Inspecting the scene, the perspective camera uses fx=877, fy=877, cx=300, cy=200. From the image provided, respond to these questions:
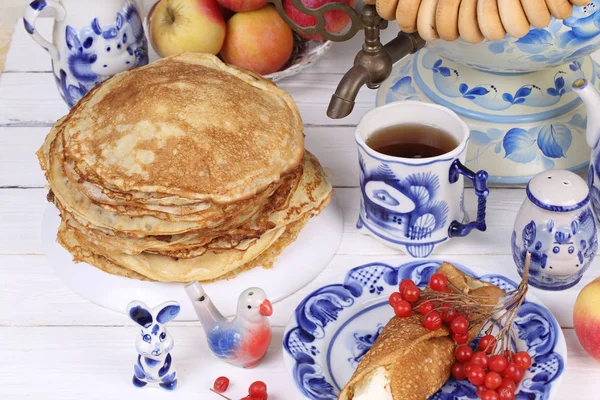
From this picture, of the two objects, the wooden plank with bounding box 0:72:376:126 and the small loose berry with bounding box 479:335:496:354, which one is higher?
the small loose berry with bounding box 479:335:496:354

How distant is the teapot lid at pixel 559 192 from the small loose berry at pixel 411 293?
0.20 metres

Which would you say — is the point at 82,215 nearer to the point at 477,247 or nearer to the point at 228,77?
the point at 228,77

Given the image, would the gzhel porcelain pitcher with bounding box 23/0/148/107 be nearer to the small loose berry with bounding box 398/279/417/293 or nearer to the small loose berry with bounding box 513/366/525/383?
the small loose berry with bounding box 398/279/417/293

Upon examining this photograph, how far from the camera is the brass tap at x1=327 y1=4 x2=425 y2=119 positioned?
3.86ft

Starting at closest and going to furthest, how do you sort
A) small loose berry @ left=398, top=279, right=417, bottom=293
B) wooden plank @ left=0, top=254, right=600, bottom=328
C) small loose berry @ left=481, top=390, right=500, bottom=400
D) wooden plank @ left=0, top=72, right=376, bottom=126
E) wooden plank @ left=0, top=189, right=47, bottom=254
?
small loose berry @ left=481, top=390, right=500, bottom=400, small loose berry @ left=398, top=279, right=417, bottom=293, wooden plank @ left=0, top=254, right=600, bottom=328, wooden plank @ left=0, top=189, right=47, bottom=254, wooden plank @ left=0, top=72, right=376, bottom=126

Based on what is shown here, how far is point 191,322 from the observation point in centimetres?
122

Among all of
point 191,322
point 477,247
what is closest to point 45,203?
point 191,322

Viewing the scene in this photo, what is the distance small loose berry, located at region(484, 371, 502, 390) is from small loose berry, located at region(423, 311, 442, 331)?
9 centimetres

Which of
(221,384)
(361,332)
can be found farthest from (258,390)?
(361,332)

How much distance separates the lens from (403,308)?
3.61 feet

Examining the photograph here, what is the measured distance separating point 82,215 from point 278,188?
0.92 ft

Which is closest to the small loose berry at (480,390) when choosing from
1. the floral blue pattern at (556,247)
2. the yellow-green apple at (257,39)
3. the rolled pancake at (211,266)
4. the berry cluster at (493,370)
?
the berry cluster at (493,370)

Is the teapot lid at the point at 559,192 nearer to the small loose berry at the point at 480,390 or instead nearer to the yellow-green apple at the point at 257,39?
the small loose berry at the point at 480,390

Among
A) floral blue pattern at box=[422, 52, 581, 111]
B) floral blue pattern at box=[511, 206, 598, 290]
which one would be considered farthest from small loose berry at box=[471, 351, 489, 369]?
floral blue pattern at box=[422, 52, 581, 111]
